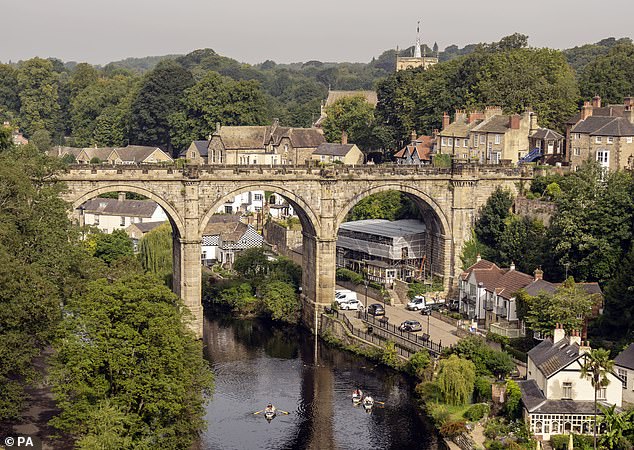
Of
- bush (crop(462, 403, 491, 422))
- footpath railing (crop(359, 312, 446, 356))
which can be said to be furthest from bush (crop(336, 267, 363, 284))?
bush (crop(462, 403, 491, 422))

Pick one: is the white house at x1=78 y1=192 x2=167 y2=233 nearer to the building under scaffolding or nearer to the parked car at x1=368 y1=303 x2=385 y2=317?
the building under scaffolding

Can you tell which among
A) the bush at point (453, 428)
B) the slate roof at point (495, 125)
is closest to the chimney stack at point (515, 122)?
the slate roof at point (495, 125)

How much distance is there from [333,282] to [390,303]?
475 cm

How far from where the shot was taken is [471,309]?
6194 centimetres

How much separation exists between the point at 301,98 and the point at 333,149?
95.9 meters

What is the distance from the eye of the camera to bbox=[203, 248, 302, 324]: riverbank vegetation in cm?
6706

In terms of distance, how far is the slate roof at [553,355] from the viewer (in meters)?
43.6

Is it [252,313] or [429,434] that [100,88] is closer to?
[252,313]

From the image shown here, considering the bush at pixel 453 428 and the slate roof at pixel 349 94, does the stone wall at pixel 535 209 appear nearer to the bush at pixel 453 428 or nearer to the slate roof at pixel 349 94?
the bush at pixel 453 428

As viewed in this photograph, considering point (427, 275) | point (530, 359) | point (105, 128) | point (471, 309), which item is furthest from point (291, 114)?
point (530, 359)

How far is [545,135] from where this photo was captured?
76.3 metres

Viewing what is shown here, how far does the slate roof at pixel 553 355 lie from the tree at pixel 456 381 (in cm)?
315

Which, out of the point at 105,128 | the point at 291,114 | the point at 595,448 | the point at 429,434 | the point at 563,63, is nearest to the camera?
the point at 595,448

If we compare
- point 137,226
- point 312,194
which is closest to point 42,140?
point 137,226
